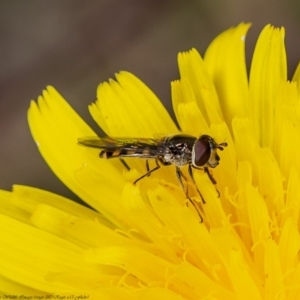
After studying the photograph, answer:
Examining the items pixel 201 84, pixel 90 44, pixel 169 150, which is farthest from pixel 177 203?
pixel 90 44

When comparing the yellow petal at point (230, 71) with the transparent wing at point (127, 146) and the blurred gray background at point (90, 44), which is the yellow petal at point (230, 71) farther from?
the blurred gray background at point (90, 44)

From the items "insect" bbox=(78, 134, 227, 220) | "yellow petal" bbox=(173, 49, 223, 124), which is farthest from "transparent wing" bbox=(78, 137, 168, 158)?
"yellow petal" bbox=(173, 49, 223, 124)

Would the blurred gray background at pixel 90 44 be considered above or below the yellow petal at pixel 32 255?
above

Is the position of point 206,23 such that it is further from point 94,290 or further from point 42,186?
point 94,290

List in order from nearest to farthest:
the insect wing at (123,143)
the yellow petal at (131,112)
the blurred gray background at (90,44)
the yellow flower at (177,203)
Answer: the yellow flower at (177,203) → the insect wing at (123,143) → the yellow petal at (131,112) → the blurred gray background at (90,44)

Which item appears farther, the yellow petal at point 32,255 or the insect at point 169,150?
the yellow petal at point 32,255

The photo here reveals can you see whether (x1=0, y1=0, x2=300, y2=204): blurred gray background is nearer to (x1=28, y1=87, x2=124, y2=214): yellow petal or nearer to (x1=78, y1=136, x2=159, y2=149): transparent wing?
Answer: (x1=28, y1=87, x2=124, y2=214): yellow petal

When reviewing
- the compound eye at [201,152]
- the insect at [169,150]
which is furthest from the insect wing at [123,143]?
the compound eye at [201,152]

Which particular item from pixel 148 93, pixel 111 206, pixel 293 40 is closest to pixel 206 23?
pixel 293 40
